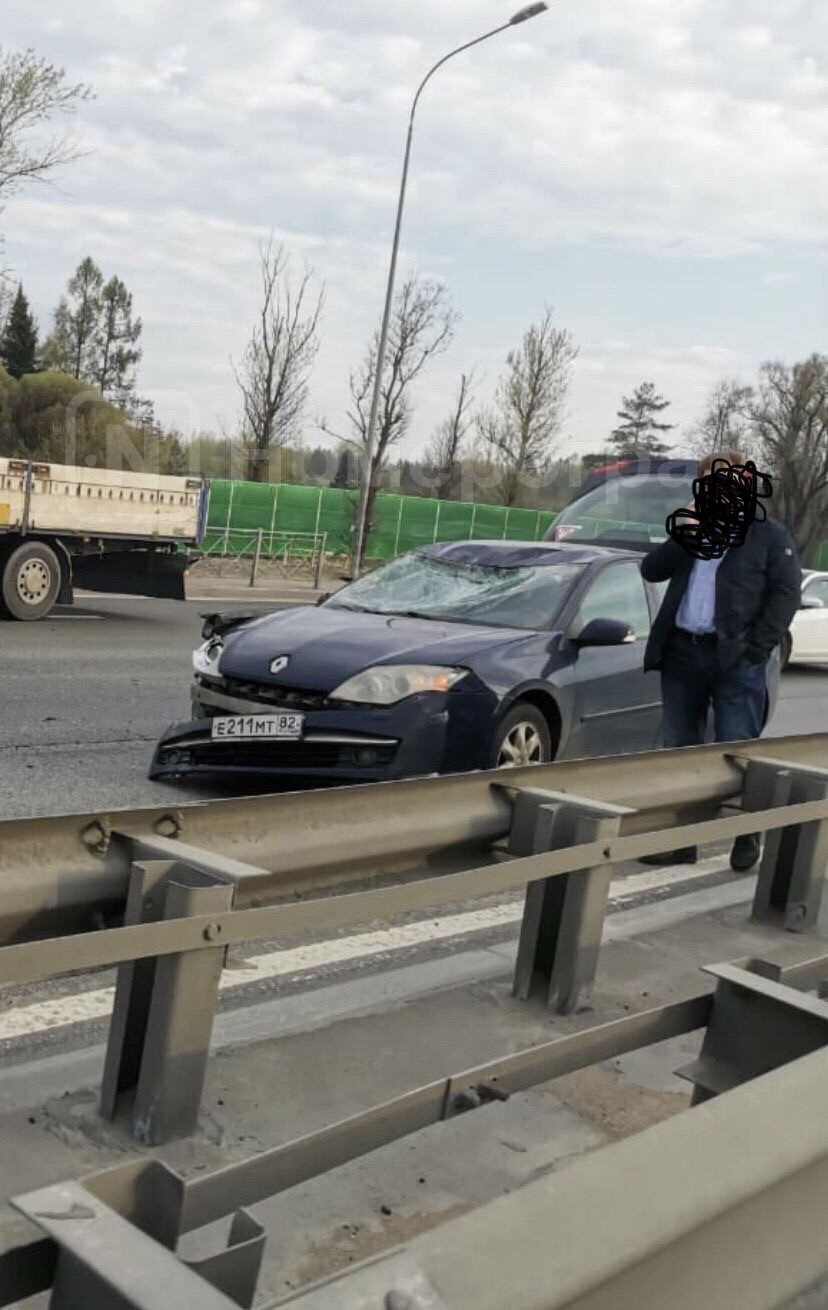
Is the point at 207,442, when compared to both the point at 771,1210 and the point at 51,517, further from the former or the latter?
the point at 771,1210

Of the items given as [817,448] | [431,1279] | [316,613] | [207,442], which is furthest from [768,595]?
[817,448]

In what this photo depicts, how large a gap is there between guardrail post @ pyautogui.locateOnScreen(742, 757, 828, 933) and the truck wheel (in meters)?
12.3

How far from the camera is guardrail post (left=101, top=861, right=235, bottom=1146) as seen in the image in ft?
9.40

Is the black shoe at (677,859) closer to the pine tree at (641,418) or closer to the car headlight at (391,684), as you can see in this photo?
the car headlight at (391,684)

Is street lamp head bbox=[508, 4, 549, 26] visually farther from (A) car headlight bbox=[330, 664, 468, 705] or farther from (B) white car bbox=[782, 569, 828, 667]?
(A) car headlight bbox=[330, 664, 468, 705]

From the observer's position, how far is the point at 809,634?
17.8 metres

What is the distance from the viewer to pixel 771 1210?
2.15 metres

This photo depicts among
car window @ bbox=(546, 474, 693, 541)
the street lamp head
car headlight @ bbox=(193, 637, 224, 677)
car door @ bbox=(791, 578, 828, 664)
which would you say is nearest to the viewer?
car headlight @ bbox=(193, 637, 224, 677)

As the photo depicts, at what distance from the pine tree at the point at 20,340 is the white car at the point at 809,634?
6029 centimetres

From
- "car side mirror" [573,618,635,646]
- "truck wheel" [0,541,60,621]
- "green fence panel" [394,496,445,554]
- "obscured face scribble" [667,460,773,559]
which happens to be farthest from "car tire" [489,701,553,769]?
"green fence panel" [394,496,445,554]

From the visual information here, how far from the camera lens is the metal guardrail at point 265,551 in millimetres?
33844

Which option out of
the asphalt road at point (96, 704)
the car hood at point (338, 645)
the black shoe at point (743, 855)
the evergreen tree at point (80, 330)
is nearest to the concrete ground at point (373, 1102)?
the black shoe at point (743, 855)

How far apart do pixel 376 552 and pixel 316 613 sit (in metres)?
34.4

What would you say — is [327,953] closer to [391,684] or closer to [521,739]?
[391,684]
